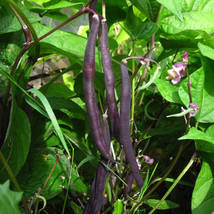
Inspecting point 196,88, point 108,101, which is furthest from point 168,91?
point 108,101

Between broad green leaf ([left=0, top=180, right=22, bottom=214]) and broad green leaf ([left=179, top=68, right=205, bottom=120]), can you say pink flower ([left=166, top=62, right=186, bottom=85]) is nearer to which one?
broad green leaf ([left=179, top=68, right=205, bottom=120])

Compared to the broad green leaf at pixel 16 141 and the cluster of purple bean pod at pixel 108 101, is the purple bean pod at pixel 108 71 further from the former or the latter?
the broad green leaf at pixel 16 141

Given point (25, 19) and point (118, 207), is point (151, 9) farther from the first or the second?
point (118, 207)

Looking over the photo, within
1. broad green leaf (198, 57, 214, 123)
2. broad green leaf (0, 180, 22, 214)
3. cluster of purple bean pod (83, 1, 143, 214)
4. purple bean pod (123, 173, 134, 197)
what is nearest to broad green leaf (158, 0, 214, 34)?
broad green leaf (198, 57, 214, 123)

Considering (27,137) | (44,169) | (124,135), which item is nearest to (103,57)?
(124,135)

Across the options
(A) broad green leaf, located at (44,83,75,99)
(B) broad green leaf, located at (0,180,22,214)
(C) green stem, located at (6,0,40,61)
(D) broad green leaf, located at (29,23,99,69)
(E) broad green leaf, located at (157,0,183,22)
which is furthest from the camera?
(A) broad green leaf, located at (44,83,75,99)

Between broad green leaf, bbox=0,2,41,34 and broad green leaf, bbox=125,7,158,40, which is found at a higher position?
broad green leaf, bbox=0,2,41,34

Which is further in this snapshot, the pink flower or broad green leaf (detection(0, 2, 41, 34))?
broad green leaf (detection(0, 2, 41, 34))
